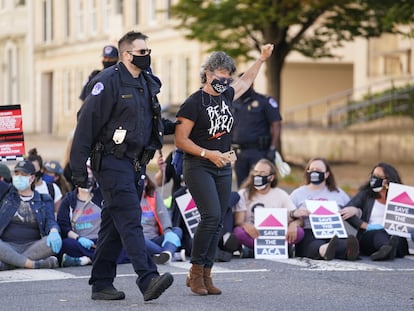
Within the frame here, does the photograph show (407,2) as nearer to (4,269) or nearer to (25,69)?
(4,269)

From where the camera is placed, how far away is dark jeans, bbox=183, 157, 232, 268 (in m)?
10.1

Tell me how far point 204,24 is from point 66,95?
95.9 ft

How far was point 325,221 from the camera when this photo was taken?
13.4 m

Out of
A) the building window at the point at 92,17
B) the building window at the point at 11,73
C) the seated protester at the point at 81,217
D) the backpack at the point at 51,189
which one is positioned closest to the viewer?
the seated protester at the point at 81,217

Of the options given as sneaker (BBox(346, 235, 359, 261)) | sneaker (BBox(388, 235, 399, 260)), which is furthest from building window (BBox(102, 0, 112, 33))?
sneaker (BBox(346, 235, 359, 261))

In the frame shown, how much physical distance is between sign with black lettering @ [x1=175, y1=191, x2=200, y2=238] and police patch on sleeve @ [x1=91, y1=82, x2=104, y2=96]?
4.10 meters

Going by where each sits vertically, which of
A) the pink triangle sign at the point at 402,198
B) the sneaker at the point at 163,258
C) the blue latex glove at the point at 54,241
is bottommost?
the sneaker at the point at 163,258

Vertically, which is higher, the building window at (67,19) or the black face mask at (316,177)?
the building window at (67,19)

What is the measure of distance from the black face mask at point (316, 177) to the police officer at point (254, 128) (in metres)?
2.48

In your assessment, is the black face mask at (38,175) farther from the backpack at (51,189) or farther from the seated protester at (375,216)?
the seated protester at (375,216)

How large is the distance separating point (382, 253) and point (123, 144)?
165 inches

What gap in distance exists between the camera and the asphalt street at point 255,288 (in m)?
9.65

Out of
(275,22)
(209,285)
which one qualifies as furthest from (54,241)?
(275,22)

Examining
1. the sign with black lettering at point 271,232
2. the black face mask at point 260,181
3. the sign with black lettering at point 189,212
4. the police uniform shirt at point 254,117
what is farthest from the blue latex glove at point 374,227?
the police uniform shirt at point 254,117
